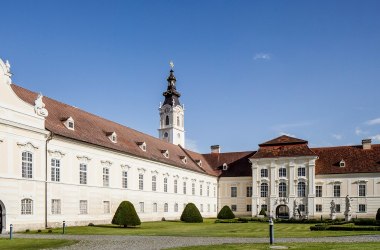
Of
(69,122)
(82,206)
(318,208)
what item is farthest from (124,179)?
(318,208)

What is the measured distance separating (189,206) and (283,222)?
877 centimetres

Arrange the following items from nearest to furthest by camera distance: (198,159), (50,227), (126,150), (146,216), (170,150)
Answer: (50,227) → (126,150) → (146,216) → (170,150) → (198,159)

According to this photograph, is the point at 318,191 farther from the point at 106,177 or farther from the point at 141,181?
the point at 106,177

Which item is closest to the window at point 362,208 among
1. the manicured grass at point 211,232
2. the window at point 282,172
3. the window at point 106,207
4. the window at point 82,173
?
the window at point 282,172

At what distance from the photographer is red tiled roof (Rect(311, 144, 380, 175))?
175 feet

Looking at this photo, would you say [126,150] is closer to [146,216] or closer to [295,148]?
[146,216]

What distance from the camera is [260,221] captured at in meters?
44.6

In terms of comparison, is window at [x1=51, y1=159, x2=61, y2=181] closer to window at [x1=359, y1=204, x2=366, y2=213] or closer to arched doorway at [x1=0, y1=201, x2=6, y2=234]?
arched doorway at [x1=0, y1=201, x2=6, y2=234]

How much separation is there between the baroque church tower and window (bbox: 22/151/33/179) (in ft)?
138

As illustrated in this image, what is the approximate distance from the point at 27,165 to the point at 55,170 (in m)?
2.78

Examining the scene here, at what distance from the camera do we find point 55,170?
31734mm

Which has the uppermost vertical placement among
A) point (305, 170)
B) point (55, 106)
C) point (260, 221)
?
point (55, 106)

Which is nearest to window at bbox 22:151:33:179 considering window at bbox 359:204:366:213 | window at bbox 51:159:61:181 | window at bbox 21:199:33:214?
window at bbox 21:199:33:214

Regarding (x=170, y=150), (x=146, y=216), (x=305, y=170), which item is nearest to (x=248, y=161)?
(x=305, y=170)
